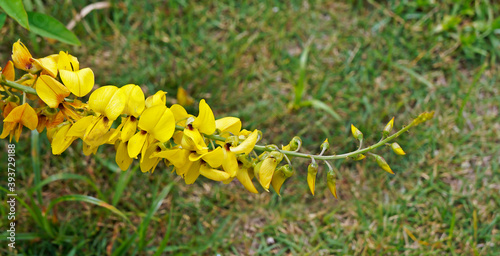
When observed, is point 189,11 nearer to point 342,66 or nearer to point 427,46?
point 342,66

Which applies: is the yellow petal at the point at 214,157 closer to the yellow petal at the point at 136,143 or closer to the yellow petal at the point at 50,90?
the yellow petal at the point at 136,143

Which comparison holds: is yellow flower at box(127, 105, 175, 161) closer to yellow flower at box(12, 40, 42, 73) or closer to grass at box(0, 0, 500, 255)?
yellow flower at box(12, 40, 42, 73)

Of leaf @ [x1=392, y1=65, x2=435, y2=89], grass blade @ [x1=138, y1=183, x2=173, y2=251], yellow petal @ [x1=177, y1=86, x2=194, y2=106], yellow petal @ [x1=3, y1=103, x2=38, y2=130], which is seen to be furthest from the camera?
leaf @ [x1=392, y1=65, x2=435, y2=89]

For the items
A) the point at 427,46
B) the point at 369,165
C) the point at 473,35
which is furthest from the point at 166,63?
the point at 473,35

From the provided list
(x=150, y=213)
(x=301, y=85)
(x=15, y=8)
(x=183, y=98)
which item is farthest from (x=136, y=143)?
(x=301, y=85)

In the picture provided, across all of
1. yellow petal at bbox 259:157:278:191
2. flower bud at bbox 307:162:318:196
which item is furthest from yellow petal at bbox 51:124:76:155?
flower bud at bbox 307:162:318:196

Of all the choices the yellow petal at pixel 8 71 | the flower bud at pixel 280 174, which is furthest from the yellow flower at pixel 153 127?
the yellow petal at pixel 8 71
